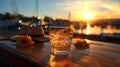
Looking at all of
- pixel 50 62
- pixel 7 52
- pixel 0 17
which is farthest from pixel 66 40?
pixel 0 17

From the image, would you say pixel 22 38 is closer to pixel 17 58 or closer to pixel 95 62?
pixel 17 58

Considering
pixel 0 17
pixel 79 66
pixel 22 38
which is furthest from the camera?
pixel 0 17

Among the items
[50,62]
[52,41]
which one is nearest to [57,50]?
[52,41]

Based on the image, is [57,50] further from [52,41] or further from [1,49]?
[1,49]

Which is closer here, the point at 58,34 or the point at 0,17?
the point at 58,34

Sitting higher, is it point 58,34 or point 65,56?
point 58,34

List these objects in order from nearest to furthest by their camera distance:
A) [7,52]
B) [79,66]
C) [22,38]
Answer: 1. [79,66]
2. [7,52]
3. [22,38]
